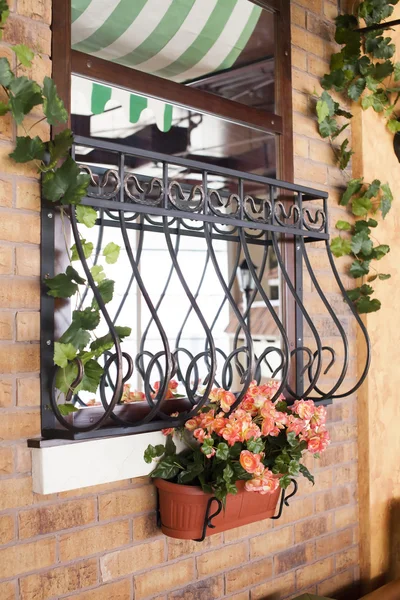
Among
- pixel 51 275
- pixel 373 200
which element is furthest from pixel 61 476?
pixel 373 200

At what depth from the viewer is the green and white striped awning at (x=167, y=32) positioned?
6.01 ft

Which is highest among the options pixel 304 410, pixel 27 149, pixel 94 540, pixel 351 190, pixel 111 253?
pixel 351 190

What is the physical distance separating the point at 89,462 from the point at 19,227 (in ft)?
1.93

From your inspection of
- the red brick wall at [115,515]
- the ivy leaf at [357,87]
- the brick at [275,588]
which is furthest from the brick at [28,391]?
the ivy leaf at [357,87]

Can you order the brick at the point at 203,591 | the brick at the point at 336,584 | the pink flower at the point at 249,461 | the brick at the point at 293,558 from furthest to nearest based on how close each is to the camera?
1. the brick at the point at 336,584
2. the brick at the point at 293,558
3. the brick at the point at 203,591
4. the pink flower at the point at 249,461

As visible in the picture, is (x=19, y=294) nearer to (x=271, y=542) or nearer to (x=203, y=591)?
(x=203, y=591)

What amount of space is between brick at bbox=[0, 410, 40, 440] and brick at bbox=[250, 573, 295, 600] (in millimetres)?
1011

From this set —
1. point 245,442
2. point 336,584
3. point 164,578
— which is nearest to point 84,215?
point 245,442

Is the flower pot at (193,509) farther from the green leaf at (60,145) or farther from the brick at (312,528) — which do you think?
the green leaf at (60,145)

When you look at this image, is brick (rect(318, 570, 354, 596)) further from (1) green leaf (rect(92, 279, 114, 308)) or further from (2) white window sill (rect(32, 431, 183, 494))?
(1) green leaf (rect(92, 279, 114, 308))

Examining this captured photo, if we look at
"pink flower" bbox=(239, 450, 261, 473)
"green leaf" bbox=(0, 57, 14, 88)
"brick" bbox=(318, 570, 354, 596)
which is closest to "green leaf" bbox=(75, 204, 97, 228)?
"green leaf" bbox=(0, 57, 14, 88)

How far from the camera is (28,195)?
1579mm

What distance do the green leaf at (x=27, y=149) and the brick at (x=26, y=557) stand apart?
34.8 inches

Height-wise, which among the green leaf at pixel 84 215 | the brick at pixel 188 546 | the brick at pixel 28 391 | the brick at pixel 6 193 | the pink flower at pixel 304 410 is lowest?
the brick at pixel 188 546
